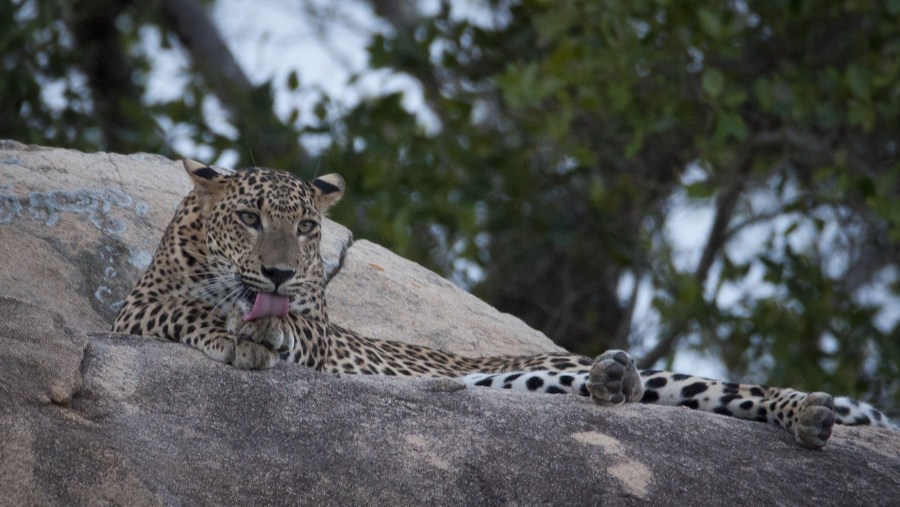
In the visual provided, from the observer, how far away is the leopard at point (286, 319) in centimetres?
734

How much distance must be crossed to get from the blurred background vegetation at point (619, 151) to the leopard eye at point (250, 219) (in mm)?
5760

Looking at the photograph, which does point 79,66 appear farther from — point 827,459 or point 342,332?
point 827,459

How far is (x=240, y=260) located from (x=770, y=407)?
2.84 metres

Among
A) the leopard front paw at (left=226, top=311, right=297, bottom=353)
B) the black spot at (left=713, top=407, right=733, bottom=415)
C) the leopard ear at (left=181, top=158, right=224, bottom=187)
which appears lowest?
the leopard front paw at (left=226, top=311, right=297, bottom=353)

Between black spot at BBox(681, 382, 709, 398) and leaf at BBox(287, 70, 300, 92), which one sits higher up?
leaf at BBox(287, 70, 300, 92)

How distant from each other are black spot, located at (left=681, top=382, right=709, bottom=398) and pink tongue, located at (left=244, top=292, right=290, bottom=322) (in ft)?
7.03

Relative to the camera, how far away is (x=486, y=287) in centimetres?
1686

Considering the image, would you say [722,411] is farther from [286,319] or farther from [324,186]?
[324,186]

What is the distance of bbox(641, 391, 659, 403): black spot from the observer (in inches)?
319

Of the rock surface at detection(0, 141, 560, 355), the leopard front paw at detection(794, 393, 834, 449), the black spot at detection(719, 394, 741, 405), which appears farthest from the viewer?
the rock surface at detection(0, 141, 560, 355)

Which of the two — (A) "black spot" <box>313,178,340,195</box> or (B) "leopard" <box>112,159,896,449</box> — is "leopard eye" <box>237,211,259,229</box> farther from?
(A) "black spot" <box>313,178,340,195</box>

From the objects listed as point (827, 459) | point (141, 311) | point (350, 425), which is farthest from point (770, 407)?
point (141, 311)

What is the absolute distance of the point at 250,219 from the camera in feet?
26.7

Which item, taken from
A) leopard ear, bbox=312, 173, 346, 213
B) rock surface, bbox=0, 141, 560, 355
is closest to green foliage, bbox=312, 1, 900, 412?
rock surface, bbox=0, 141, 560, 355
